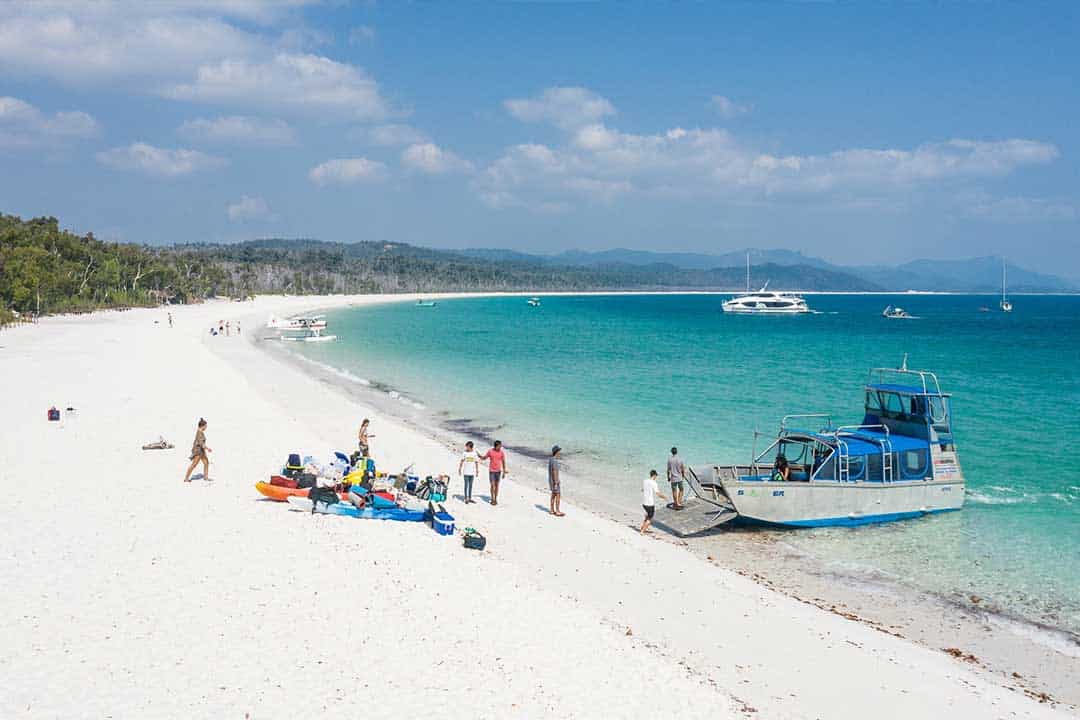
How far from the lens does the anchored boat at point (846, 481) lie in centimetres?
1759

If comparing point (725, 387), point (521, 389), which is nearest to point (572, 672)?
point (521, 389)

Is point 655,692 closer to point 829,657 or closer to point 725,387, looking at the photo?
point 829,657

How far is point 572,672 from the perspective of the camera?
9617mm

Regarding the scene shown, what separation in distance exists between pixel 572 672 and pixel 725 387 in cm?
3394

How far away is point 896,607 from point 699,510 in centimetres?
508

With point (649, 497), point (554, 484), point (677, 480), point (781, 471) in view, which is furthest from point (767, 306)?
point (554, 484)

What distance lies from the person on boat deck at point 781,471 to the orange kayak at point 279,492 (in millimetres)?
10500

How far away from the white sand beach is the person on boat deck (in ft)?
12.7

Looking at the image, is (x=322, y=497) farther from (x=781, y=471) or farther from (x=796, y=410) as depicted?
(x=796, y=410)

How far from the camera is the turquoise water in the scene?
1631 centimetres

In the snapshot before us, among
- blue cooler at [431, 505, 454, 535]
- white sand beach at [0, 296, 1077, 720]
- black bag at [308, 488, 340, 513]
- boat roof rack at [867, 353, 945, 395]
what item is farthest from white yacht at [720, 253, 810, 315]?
black bag at [308, 488, 340, 513]

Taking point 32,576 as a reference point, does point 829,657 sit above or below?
below

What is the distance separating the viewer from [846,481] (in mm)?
18141

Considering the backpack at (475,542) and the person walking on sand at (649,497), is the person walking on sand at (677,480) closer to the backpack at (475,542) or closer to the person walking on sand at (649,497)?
the person walking on sand at (649,497)
